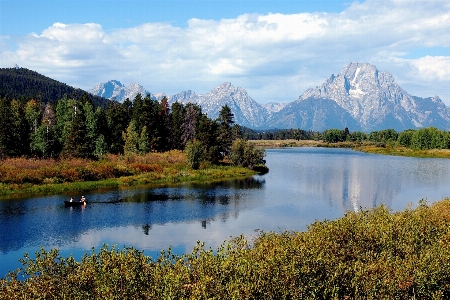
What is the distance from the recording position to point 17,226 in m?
46.0

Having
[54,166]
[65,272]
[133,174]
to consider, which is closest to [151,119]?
[133,174]

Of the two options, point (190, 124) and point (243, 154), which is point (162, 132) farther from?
point (243, 154)

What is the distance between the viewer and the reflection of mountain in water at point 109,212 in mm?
43188

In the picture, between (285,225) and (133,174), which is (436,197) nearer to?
(285,225)

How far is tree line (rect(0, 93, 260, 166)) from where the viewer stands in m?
94.4

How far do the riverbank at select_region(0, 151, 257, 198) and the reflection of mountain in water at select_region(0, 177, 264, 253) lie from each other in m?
7.16

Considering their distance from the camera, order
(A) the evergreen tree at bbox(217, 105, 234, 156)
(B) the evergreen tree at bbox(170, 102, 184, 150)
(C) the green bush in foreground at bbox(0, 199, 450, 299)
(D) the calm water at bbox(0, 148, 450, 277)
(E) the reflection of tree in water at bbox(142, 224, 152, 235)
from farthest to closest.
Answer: (B) the evergreen tree at bbox(170, 102, 184, 150)
(A) the evergreen tree at bbox(217, 105, 234, 156)
(E) the reflection of tree in water at bbox(142, 224, 152, 235)
(D) the calm water at bbox(0, 148, 450, 277)
(C) the green bush in foreground at bbox(0, 199, 450, 299)

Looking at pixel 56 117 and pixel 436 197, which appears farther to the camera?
pixel 56 117

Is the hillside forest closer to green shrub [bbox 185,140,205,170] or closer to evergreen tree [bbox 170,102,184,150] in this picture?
evergreen tree [bbox 170,102,184,150]

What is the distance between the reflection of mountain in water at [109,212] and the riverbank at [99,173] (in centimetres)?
716

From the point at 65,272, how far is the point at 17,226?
3296 cm

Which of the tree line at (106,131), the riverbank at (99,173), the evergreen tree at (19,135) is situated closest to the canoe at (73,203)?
the riverbank at (99,173)

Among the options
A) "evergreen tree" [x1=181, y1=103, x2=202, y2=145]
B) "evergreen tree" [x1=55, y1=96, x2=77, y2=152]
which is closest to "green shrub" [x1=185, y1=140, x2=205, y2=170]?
"evergreen tree" [x1=55, y1=96, x2=77, y2=152]

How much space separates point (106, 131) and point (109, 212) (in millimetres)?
69410
